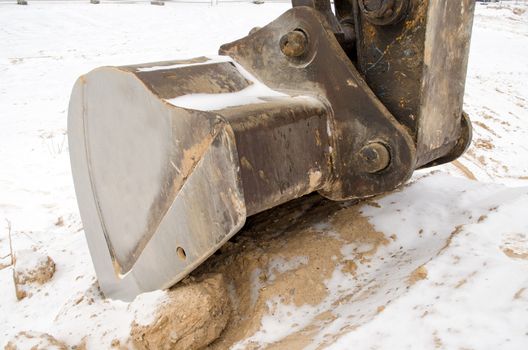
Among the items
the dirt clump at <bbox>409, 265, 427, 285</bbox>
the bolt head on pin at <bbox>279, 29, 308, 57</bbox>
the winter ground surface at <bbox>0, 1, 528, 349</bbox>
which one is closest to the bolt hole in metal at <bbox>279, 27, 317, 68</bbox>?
the bolt head on pin at <bbox>279, 29, 308, 57</bbox>

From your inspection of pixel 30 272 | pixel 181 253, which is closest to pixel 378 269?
pixel 181 253

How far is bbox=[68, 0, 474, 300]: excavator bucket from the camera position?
172 centimetres

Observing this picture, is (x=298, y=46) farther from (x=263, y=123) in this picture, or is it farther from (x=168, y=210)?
(x=168, y=210)

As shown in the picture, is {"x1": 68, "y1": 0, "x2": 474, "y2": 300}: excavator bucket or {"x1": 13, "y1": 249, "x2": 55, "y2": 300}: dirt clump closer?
{"x1": 68, "y1": 0, "x2": 474, "y2": 300}: excavator bucket

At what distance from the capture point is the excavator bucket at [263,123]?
1.72 m

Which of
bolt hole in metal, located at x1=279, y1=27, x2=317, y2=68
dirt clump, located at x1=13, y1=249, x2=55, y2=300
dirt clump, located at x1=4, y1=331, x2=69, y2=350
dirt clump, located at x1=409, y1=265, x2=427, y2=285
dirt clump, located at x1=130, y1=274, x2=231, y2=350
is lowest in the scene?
dirt clump, located at x1=13, y1=249, x2=55, y2=300

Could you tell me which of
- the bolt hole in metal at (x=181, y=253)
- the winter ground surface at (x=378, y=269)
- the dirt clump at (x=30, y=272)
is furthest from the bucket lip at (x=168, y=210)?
the dirt clump at (x=30, y=272)

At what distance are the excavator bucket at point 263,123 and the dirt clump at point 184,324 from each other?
0.11 meters

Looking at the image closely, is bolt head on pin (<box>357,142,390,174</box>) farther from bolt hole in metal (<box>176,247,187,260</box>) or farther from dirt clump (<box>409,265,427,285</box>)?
bolt hole in metal (<box>176,247,187,260</box>)

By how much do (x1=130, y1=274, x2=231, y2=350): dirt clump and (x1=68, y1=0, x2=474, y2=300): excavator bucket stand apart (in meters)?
0.11

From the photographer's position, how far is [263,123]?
1.74m

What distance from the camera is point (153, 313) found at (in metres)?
1.96

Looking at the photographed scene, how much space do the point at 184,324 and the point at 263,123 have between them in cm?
80

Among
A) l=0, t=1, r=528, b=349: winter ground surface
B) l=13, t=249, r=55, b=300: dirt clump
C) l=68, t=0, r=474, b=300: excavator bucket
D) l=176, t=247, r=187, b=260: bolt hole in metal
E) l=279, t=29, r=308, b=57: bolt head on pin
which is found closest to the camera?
l=0, t=1, r=528, b=349: winter ground surface
